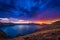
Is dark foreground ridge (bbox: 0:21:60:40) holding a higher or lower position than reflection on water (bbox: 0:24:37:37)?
lower

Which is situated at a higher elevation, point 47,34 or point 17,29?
point 17,29

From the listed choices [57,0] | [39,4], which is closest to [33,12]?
[39,4]

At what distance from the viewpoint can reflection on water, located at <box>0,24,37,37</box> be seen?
6.79m

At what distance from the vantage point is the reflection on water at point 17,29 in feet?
22.3

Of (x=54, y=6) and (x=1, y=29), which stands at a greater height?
(x=54, y=6)

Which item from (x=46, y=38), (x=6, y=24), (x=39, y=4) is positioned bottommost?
(x=46, y=38)

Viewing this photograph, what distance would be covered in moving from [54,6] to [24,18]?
0.80m

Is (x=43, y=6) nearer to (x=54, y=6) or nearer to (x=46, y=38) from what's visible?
(x=54, y=6)

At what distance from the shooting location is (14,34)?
6.82 m

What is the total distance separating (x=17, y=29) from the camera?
684cm

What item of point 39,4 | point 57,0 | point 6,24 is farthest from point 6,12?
point 57,0

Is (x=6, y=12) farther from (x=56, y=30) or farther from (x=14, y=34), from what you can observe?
(x=56, y=30)

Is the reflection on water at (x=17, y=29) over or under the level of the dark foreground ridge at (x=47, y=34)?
over

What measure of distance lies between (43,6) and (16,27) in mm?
841
